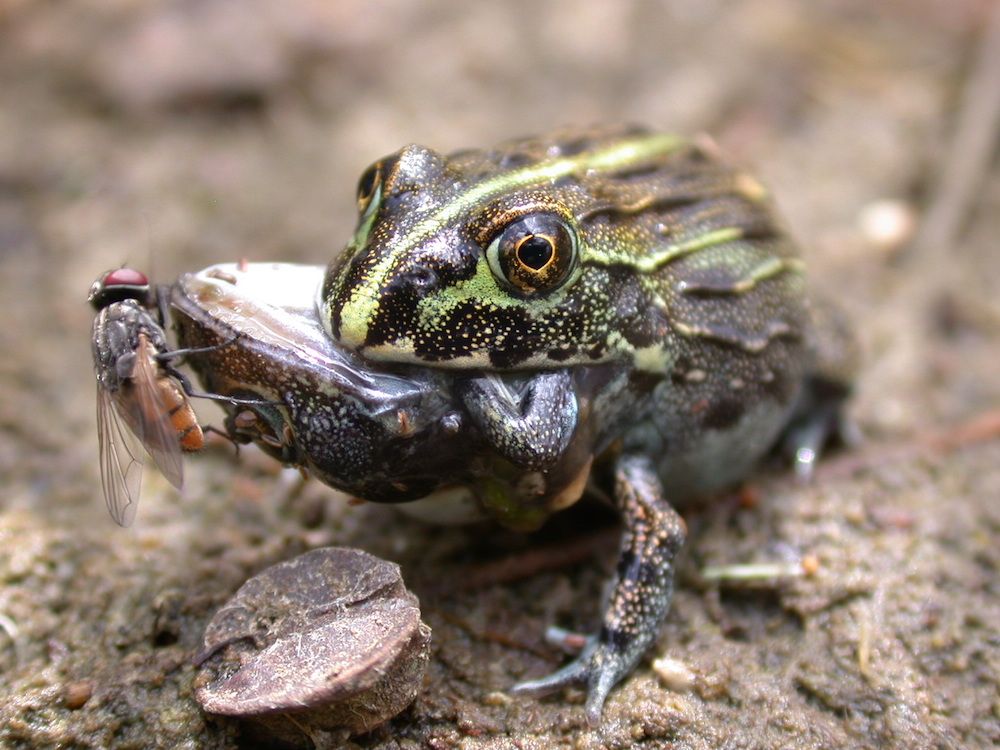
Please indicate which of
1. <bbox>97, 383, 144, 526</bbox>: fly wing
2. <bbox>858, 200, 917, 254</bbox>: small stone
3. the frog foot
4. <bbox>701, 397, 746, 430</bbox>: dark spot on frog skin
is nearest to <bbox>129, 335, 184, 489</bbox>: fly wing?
<bbox>97, 383, 144, 526</bbox>: fly wing

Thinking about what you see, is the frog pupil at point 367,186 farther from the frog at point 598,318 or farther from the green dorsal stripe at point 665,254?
the green dorsal stripe at point 665,254

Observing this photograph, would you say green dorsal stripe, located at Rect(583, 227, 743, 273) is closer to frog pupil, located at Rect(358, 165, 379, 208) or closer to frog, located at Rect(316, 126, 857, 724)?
frog, located at Rect(316, 126, 857, 724)

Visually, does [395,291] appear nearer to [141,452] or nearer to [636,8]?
[141,452]

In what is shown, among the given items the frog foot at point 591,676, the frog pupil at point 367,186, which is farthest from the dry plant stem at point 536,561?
the frog pupil at point 367,186

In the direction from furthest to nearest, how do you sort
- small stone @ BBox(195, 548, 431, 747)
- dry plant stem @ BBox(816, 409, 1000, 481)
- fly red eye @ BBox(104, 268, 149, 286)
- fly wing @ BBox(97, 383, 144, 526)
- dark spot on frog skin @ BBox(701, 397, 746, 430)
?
dry plant stem @ BBox(816, 409, 1000, 481)
dark spot on frog skin @ BBox(701, 397, 746, 430)
fly red eye @ BBox(104, 268, 149, 286)
fly wing @ BBox(97, 383, 144, 526)
small stone @ BBox(195, 548, 431, 747)

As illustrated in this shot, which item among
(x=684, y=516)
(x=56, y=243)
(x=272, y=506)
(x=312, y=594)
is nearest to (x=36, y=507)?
A: (x=272, y=506)
